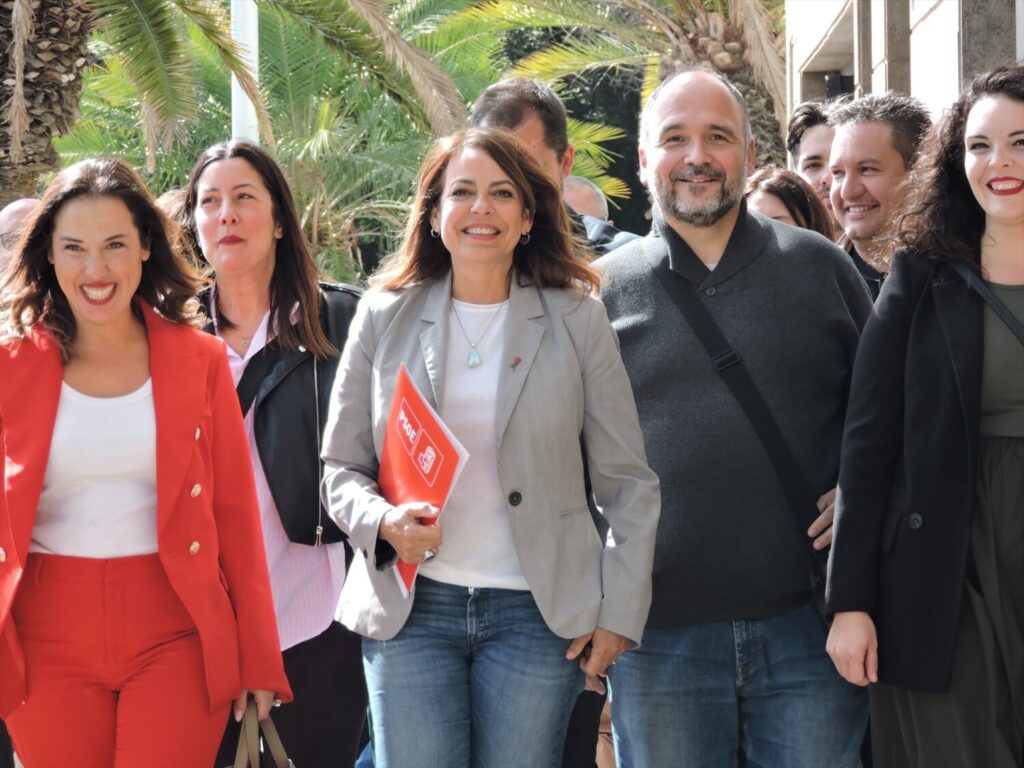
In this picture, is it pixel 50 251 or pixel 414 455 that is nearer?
pixel 414 455

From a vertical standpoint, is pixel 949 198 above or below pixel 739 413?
above

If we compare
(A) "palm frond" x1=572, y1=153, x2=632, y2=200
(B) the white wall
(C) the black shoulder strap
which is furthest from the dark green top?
(A) "palm frond" x1=572, y1=153, x2=632, y2=200

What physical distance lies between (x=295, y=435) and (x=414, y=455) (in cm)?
114

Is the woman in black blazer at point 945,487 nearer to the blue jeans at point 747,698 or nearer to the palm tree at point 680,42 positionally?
the blue jeans at point 747,698

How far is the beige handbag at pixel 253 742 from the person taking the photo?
4188 mm

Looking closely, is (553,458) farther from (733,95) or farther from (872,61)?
(872,61)

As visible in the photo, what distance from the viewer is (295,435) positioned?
4.86 metres

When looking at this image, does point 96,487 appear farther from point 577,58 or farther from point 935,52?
point 577,58

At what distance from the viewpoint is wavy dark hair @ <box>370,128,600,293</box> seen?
423 cm

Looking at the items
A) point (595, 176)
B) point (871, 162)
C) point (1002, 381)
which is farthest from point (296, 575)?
point (595, 176)

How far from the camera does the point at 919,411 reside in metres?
3.86

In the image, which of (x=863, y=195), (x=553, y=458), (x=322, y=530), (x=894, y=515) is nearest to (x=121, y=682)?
(x=322, y=530)

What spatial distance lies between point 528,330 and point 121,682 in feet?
4.73

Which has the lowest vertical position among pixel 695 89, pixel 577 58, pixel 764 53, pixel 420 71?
pixel 695 89
